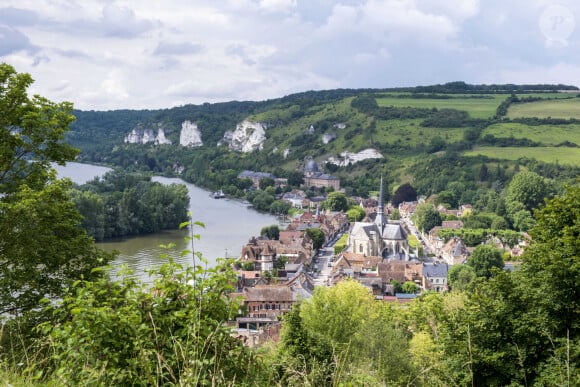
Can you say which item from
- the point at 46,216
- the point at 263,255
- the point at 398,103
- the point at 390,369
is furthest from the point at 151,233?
the point at 398,103

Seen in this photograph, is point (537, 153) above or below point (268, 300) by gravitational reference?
above

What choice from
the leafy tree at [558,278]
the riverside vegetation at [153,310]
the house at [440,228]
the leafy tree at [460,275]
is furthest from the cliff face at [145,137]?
the leafy tree at [558,278]

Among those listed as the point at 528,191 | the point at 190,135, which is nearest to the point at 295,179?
the point at 528,191

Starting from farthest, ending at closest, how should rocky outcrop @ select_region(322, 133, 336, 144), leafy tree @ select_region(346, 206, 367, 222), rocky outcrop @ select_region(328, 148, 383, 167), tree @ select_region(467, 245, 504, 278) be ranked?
1. rocky outcrop @ select_region(322, 133, 336, 144)
2. rocky outcrop @ select_region(328, 148, 383, 167)
3. leafy tree @ select_region(346, 206, 367, 222)
4. tree @ select_region(467, 245, 504, 278)

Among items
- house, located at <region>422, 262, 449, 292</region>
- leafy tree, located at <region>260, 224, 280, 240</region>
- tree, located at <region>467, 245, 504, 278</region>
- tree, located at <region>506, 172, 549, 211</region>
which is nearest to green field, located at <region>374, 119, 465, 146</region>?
tree, located at <region>506, 172, 549, 211</region>

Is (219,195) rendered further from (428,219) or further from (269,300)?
(269,300)

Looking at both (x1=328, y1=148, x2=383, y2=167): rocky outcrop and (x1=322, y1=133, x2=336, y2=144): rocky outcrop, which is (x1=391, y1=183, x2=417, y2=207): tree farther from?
(x1=322, y1=133, x2=336, y2=144): rocky outcrop
